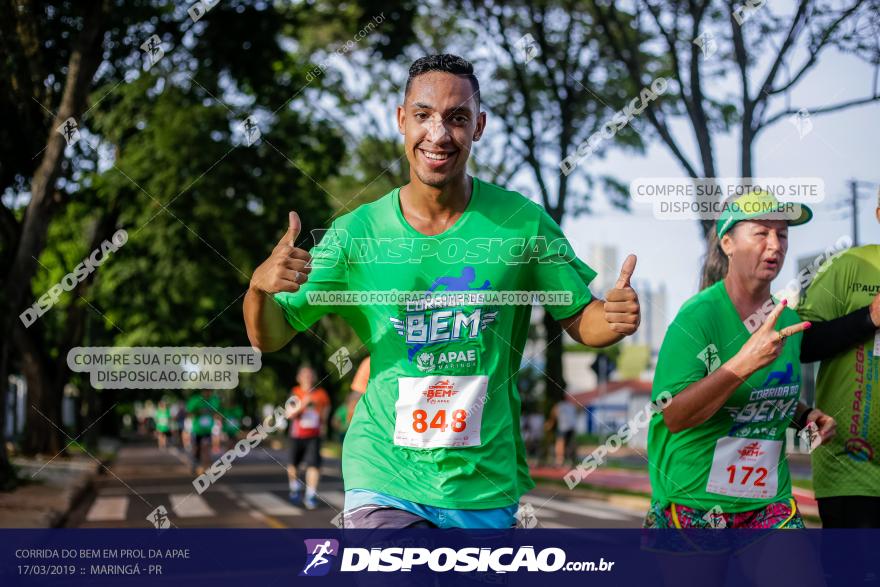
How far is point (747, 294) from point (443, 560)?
4.91 ft

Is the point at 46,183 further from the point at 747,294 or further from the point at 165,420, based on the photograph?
the point at 165,420

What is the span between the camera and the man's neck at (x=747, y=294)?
3.85 metres

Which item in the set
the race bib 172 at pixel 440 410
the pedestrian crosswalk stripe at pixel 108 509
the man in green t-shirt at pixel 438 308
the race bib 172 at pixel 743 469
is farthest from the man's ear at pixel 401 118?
the pedestrian crosswalk stripe at pixel 108 509

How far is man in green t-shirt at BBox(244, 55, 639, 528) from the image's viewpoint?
3172 mm

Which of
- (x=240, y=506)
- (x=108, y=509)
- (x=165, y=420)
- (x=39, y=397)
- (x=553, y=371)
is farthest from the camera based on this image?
(x=165, y=420)

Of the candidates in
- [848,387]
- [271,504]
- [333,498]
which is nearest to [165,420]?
[333,498]

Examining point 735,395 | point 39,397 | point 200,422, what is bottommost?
point 735,395

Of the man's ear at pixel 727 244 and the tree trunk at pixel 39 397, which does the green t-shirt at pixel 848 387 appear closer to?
the man's ear at pixel 727 244

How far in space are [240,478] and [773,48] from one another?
45.1ft

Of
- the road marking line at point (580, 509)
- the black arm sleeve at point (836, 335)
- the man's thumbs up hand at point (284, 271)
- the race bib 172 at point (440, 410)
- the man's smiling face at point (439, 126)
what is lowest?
the road marking line at point (580, 509)

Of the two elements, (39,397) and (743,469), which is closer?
(743,469)

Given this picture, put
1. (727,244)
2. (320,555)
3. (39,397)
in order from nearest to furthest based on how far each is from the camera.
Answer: (320,555)
(727,244)
(39,397)

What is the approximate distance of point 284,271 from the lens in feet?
10.3

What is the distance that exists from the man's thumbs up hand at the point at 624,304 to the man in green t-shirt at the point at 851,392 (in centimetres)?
126
